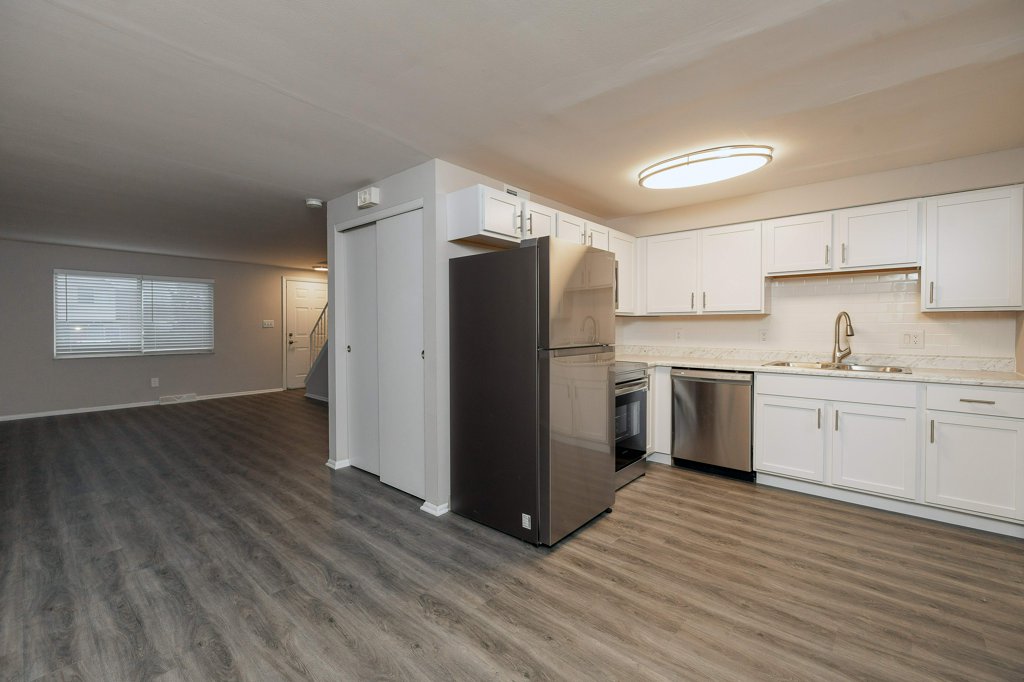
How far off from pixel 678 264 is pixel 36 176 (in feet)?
17.9

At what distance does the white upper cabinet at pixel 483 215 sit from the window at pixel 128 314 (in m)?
6.57

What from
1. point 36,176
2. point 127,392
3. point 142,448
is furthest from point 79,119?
point 127,392

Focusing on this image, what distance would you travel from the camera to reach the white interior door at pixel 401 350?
10.7 ft

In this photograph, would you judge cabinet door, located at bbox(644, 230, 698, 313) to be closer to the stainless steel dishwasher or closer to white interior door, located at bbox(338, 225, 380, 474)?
the stainless steel dishwasher

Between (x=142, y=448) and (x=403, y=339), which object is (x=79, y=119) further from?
(x=142, y=448)

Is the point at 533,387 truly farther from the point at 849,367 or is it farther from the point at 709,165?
the point at 849,367

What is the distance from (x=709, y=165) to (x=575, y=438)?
2.02 m

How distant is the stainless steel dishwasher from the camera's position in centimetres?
359

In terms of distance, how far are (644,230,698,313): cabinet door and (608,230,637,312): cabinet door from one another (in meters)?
0.15

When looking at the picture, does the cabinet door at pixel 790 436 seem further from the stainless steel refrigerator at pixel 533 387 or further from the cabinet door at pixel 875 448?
the stainless steel refrigerator at pixel 533 387

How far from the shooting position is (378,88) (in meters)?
2.20

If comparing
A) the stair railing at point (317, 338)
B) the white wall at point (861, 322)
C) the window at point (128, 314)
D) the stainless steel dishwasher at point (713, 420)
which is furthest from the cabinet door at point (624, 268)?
the window at point (128, 314)

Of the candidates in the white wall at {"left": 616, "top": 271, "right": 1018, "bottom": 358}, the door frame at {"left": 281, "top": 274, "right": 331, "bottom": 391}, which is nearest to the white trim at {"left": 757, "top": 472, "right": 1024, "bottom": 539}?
the white wall at {"left": 616, "top": 271, "right": 1018, "bottom": 358}

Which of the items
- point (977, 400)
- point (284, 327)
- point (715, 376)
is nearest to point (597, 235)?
point (715, 376)
